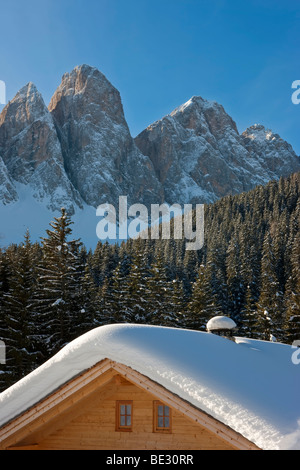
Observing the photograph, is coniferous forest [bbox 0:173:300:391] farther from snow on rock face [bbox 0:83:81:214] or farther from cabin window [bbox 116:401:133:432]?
snow on rock face [bbox 0:83:81:214]

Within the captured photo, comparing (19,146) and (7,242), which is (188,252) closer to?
(7,242)

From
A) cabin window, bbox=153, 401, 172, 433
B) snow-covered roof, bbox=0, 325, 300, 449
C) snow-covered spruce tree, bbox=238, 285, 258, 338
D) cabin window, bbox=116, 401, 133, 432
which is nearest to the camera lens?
snow-covered roof, bbox=0, 325, 300, 449

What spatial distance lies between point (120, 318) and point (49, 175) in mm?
170985

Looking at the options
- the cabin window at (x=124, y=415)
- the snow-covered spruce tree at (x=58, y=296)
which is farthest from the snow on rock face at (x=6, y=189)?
the cabin window at (x=124, y=415)

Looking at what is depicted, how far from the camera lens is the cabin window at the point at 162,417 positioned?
7.16 metres

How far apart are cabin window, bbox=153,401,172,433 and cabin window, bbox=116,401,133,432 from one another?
47cm

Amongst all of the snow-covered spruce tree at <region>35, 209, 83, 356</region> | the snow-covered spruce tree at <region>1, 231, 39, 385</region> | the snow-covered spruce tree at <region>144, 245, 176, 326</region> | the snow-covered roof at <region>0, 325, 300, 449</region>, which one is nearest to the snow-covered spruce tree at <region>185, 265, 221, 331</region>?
the snow-covered spruce tree at <region>144, 245, 176, 326</region>

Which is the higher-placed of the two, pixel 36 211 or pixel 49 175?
pixel 49 175

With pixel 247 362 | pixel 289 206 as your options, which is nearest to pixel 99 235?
pixel 289 206

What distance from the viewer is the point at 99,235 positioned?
181m

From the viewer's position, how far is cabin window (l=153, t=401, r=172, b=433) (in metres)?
7.16

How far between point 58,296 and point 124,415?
18.6 m

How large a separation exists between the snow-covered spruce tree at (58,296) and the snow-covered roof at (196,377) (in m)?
17.7

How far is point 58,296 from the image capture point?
2528 centimetres
